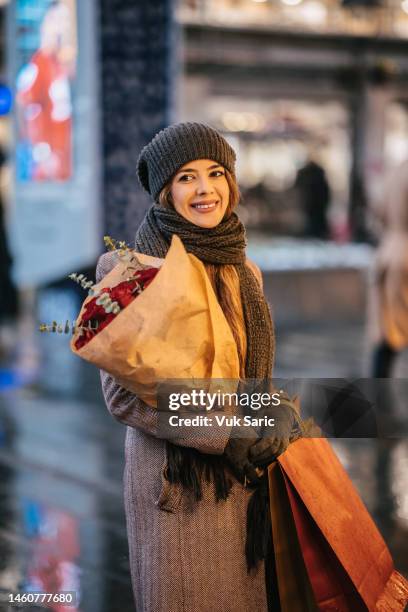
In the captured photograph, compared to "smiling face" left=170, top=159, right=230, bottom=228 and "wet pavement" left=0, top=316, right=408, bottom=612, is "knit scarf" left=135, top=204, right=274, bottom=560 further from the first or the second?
"wet pavement" left=0, top=316, right=408, bottom=612

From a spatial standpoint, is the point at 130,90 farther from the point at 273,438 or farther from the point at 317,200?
the point at 317,200

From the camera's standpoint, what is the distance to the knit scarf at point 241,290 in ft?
9.23

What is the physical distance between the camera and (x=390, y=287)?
7.59 metres

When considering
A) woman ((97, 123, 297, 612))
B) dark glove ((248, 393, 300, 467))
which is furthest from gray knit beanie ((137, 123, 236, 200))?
dark glove ((248, 393, 300, 467))

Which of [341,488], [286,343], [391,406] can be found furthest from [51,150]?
[341,488]

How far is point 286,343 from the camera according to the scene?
11.0 meters

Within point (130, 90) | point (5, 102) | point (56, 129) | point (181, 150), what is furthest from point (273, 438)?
point (5, 102)

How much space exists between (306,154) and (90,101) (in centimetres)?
1704

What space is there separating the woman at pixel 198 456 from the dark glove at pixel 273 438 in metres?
0.03

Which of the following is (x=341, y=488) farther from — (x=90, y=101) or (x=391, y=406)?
(x=90, y=101)

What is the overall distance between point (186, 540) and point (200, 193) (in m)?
1.01

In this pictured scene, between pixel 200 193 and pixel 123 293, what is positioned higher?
pixel 200 193

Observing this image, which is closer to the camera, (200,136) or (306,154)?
(200,136)

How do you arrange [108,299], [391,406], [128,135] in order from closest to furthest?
1. [108,299]
2. [391,406]
3. [128,135]
